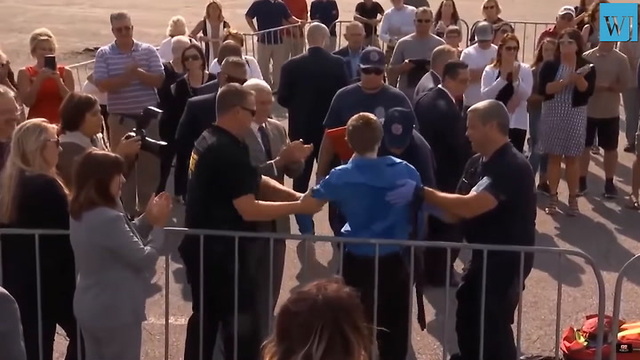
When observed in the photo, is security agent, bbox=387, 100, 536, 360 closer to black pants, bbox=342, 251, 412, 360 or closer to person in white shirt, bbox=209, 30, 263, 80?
black pants, bbox=342, 251, 412, 360

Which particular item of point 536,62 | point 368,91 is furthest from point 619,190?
point 368,91

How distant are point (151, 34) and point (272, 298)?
16.7 meters

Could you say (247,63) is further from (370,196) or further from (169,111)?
(370,196)

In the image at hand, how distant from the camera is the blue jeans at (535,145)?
9.70 metres

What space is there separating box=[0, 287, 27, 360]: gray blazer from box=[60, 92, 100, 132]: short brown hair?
115 inches

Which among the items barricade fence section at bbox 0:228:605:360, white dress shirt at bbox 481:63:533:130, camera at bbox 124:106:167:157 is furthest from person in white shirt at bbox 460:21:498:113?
barricade fence section at bbox 0:228:605:360

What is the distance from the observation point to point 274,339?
3.20 metres

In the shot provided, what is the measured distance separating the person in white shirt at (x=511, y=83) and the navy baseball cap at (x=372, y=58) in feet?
5.96

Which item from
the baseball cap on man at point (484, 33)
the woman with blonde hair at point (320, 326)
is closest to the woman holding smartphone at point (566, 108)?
the baseball cap on man at point (484, 33)

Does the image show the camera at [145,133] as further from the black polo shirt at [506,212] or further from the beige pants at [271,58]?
the beige pants at [271,58]

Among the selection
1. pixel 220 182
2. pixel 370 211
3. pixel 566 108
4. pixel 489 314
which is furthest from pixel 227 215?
pixel 566 108

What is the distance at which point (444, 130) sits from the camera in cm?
750

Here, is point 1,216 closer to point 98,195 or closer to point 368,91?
point 98,195

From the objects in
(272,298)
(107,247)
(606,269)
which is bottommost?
(606,269)
